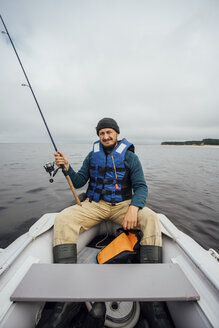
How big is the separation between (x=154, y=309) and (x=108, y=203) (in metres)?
1.52

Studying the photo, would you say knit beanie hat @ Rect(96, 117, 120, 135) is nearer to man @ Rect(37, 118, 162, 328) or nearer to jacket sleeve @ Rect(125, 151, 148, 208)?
man @ Rect(37, 118, 162, 328)

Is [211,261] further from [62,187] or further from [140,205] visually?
[62,187]

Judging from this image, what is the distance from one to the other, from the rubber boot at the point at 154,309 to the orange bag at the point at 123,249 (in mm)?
138

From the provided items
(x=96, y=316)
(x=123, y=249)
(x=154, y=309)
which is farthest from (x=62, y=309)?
(x=154, y=309)

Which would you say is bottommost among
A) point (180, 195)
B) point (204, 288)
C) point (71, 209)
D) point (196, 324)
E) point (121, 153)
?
point (180, 195)

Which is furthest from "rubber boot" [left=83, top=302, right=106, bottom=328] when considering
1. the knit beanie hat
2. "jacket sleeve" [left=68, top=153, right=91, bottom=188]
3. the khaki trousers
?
the knit beanie hat

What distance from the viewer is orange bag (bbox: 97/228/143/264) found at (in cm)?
170

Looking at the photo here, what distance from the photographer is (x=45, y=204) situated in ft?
20.3

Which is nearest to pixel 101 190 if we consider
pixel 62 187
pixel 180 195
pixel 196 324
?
pixel 196 324

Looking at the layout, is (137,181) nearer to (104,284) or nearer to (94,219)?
(94,219)

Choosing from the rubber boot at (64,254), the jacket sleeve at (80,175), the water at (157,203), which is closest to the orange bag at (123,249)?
the rubber boot at (64,254)

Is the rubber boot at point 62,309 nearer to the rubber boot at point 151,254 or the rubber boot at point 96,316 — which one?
the rubber boot at point 96,316

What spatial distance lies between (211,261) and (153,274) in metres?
0.76

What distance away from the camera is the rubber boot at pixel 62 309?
1404mm
